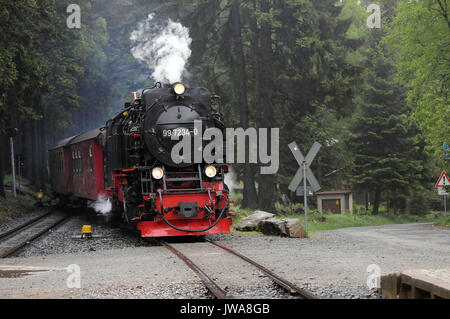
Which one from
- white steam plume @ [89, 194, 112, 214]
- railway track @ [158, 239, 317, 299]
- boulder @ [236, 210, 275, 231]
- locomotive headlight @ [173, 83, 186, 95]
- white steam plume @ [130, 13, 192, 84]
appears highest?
white steam plume @ [130, 13, 192, 84]

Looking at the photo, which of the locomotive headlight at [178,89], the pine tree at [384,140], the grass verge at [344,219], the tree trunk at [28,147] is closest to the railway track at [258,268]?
the locomotive headlight at [178,89]

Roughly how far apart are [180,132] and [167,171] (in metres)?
1.02

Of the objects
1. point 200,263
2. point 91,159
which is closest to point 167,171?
point 200,263

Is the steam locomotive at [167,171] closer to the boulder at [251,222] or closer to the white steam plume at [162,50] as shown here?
the boulder at [251,222]

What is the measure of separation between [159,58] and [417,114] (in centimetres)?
1172

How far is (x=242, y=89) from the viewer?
30.3 m

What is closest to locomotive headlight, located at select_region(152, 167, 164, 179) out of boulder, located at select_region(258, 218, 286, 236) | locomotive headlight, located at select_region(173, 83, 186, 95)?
locomotive headlight, located at select_region(173, 83, 186, 95)

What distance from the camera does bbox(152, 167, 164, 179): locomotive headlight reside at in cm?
1441

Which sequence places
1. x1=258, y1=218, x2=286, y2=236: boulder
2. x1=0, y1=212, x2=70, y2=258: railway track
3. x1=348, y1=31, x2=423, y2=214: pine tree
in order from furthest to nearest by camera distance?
x1=348, y1=31, x2=423, y2=214: pine tree, x1=258, y1=218, x2=286, y2=236: boulder, x1=0, y1=212, x2=70, y2=258: railway track

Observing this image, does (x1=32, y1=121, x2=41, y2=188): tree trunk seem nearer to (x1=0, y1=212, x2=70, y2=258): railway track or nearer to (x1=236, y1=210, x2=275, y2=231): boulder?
(x1=0, y1=212, x2=70, y2=258): railway track

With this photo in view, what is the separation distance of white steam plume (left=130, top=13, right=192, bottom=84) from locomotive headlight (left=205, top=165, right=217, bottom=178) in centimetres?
599

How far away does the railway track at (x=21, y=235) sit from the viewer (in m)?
14.7
